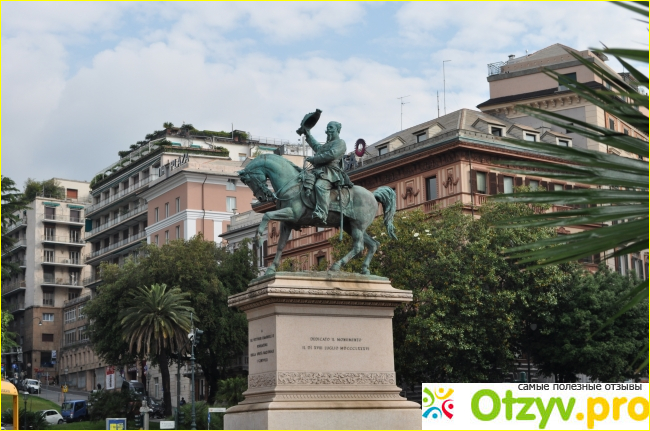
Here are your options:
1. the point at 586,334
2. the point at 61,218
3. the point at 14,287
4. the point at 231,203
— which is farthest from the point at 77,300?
the point at 586,334

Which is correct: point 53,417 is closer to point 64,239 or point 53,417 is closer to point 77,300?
point 77,300

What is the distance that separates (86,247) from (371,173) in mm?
81133

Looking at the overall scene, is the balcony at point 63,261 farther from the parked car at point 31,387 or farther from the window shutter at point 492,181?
the window shutter at point 492,181

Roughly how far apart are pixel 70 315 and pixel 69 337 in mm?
2800

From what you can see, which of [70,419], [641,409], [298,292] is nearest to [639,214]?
[298,292]

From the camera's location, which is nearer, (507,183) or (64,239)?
(507,183)

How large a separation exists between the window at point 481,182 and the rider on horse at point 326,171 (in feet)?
148

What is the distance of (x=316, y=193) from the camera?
21.3 m

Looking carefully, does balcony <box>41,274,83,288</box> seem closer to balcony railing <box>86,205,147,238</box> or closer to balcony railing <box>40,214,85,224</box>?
balcony railing <box>40,214,85,224</box>

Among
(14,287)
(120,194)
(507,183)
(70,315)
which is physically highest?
(120,194)

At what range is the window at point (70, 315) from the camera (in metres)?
132

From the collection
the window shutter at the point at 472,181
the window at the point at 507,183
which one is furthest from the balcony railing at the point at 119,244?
the window shutter at the point at 472,181

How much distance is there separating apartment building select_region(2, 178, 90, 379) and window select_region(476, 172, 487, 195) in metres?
83.0

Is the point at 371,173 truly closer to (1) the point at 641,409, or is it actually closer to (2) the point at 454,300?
(2) the point at 454,300
